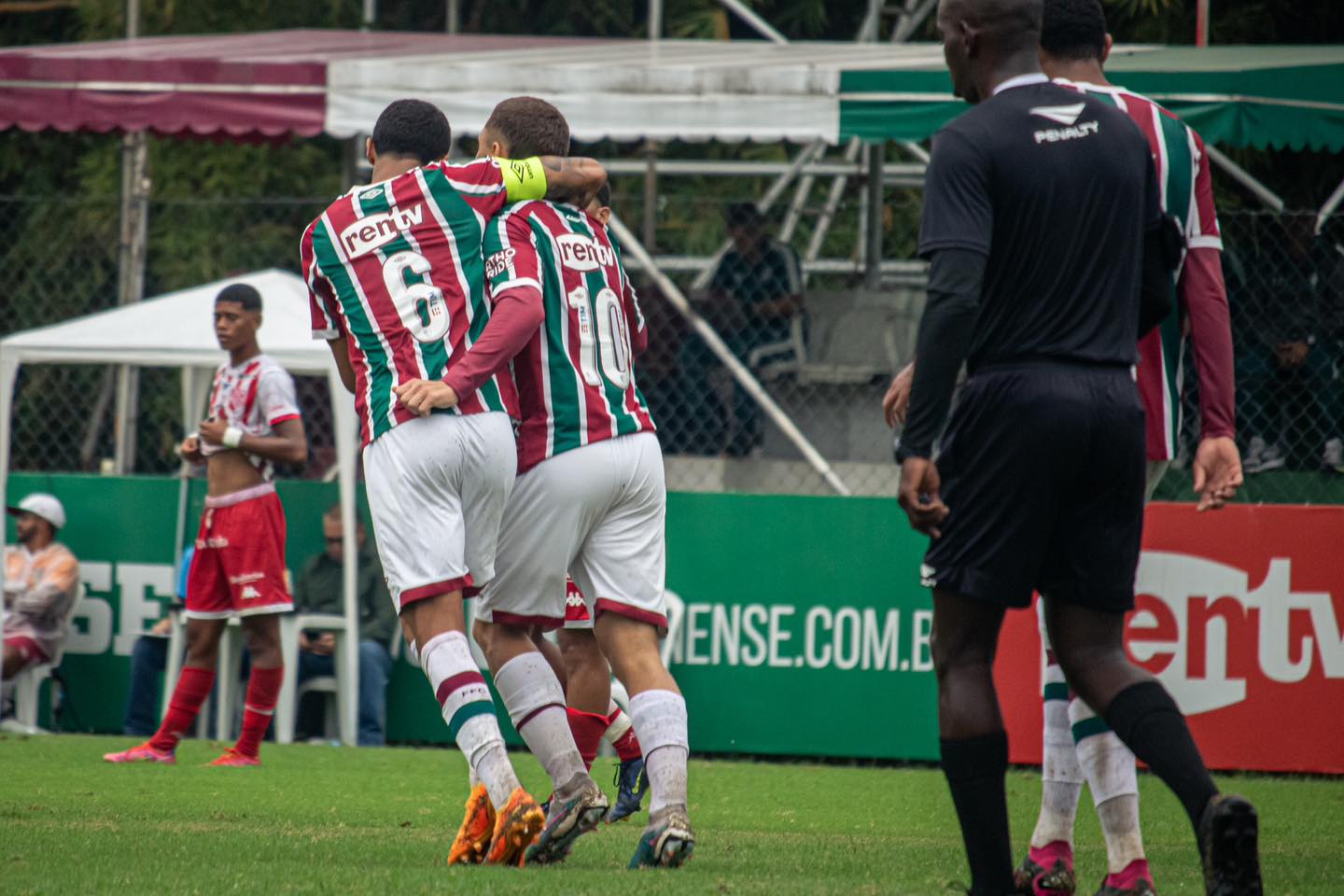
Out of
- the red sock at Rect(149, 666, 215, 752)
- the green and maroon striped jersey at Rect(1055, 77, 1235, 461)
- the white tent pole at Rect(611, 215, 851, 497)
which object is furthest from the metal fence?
the green and maroon striped jersey at Rect(1055, 77, 1235, 461)

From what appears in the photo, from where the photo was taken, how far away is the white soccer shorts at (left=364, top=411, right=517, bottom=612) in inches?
205

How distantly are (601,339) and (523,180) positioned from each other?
526mm

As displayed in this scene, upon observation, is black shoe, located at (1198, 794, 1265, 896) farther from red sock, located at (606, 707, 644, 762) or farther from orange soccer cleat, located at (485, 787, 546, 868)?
red sock, located at (606, 707, 644, 762)

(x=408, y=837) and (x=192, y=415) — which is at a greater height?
(x=192, y=415)

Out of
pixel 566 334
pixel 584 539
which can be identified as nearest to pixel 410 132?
pixel 566 334

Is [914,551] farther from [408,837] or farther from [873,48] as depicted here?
[408,837]

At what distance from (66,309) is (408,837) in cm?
1169

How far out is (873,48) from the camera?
39.2ft

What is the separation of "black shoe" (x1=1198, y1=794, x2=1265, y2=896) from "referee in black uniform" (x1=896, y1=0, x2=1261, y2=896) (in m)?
0.08

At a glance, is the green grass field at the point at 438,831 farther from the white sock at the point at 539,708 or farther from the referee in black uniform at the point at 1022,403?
the referee in black uniform at the point at 1022,403

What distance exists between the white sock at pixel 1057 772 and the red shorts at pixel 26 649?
7435 mm

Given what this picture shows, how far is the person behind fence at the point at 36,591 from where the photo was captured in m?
10.9

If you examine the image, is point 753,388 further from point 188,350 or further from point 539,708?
point 539,708

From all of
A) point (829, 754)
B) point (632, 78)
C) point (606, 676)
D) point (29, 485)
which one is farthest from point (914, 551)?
point (29, 485)
